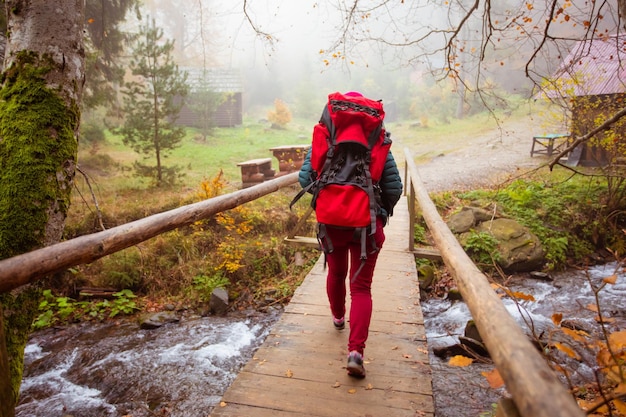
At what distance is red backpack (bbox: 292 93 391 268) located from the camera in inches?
95.3

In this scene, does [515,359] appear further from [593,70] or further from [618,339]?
[593,70]

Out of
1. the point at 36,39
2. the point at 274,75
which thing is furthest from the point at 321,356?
the point at 274,75

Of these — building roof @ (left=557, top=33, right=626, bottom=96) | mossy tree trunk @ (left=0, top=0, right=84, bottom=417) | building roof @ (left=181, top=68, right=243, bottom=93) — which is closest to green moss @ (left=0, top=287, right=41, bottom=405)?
mossy tree trunk @ (left=0, top=0, right=84, bottom=417)

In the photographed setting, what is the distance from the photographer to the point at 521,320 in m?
5.70

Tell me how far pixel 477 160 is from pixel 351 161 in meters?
15.3

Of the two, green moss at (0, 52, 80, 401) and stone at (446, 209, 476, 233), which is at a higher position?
green moss at (0, 52, 80, 401)

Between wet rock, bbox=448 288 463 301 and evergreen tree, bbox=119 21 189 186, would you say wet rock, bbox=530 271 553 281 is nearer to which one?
wet rock, bbox=448 288 463 301

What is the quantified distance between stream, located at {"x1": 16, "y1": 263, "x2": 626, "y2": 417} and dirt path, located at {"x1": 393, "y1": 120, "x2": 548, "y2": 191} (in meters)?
5.66

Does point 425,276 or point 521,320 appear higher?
point 425,276

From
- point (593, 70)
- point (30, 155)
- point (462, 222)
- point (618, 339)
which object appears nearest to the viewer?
point (618, 339)

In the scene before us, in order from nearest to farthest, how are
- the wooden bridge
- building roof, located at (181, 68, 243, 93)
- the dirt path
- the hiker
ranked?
the wooden bridge → the hiker → the dirt path → building roof, located at (181, 68, 243, 93)

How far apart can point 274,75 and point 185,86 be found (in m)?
31.9

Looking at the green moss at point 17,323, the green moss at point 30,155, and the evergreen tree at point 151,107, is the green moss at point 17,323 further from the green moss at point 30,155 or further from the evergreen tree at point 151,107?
the evergreen tree at point 151,107

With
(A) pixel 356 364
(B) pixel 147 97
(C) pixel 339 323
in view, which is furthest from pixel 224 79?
(A) pixel 356 364
